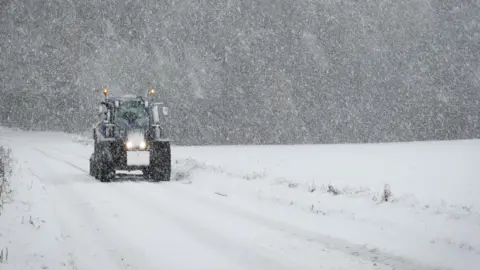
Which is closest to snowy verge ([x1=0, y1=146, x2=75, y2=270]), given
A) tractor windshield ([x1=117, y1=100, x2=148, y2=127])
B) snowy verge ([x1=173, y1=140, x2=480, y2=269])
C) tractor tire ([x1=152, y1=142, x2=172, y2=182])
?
snowy verge ([x1=173, y1=140, x2=480, y2=269])

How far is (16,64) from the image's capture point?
6706cm

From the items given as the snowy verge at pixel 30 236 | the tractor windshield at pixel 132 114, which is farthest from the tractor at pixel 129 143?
the snowy verge at pixel 30 236

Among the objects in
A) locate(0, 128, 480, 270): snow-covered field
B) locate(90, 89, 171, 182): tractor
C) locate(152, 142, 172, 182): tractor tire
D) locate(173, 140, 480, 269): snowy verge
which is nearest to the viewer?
locate(0, 128, 480, 270): snow-covered field

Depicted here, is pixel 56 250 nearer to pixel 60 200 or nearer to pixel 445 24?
pixel 60 200

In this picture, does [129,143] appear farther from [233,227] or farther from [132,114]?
[233,227]

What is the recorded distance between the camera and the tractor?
1550 cm

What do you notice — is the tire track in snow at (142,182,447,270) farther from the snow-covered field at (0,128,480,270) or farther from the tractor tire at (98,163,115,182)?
the tractor tire at (98,163,115,182)

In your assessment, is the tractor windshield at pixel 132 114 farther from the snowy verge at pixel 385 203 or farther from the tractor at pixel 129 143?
the snowy verge at pixel 385 203

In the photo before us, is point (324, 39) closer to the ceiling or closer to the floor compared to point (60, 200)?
closer to the ceiling

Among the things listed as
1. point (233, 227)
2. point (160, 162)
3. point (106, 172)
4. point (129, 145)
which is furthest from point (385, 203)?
point (106, 172)

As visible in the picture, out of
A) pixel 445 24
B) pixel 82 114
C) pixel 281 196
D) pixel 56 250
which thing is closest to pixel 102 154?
pixel 281 196

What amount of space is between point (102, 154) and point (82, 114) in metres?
51.5

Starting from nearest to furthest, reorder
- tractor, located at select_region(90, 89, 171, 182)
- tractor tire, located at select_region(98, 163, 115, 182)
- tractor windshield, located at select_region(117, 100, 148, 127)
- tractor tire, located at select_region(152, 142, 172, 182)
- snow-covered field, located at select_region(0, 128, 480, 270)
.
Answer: snow-covered field, located at select_region(0, 128, 480, 270)
tractor tire, located at select_region(98, 163, 115, 182)
tractor, located at select_region(90, 89, 171, 182)
tractor tire, located at select_region(152, 142, 172, 182)
tractor windshield, located at select_region(117, 100, 148, 127)

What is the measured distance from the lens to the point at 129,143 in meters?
15.6
